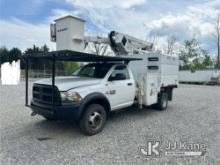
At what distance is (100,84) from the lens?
201 inches

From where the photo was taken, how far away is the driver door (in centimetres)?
542

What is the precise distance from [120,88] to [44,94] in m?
2.02

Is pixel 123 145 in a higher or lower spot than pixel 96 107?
lower

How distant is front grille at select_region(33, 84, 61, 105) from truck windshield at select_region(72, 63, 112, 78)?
1427 mm

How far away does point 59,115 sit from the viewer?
4.39m

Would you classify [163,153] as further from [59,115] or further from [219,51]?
[219,51]

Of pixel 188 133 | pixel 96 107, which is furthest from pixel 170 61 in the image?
pixel 96 107

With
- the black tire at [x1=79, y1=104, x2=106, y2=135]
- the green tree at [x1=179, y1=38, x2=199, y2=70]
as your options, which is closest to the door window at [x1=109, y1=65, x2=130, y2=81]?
the black tire at [x1=79, y1=104, x2=106, y2=135]

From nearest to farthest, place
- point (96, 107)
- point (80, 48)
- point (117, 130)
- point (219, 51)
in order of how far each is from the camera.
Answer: point (96, 107) → point (117, 130) → point (80, 48) → point (219, 51)

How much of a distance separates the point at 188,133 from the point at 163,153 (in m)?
1.46

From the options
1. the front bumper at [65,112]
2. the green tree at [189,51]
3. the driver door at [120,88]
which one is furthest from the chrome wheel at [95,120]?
the green tree at [189,51]

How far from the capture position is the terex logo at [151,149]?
3.93 m

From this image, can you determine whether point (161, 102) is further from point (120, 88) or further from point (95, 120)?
point (95, 120)

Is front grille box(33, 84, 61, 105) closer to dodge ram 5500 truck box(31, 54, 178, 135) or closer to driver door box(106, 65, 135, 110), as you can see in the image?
dodge ram 5500 truck box(31, 54, 178, 135)
